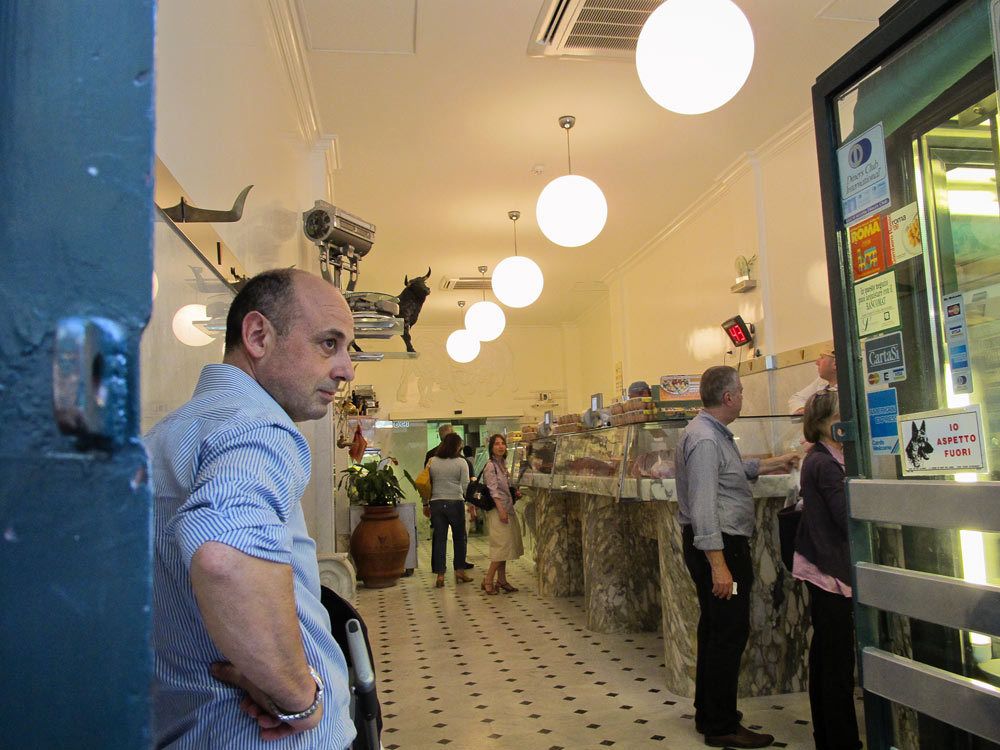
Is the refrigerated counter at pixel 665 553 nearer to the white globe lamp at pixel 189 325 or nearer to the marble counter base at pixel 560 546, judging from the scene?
the marble counter base at pixel 560 546

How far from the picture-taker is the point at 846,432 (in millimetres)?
2264

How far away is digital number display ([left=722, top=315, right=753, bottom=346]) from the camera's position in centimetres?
754

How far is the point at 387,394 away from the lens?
1449cm

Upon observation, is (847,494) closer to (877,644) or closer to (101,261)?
(877,644)

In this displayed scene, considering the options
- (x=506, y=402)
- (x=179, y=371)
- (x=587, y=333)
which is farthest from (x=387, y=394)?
(x=179, y=371)

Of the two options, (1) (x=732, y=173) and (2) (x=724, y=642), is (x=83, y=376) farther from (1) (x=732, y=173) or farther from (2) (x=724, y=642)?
(1) (x=732, y=173)

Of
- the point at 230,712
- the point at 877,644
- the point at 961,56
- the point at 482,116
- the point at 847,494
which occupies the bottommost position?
the point at 877,644

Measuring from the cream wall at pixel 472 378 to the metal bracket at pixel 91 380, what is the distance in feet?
45.9

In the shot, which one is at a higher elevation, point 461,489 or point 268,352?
point 268,352

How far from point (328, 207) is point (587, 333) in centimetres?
991

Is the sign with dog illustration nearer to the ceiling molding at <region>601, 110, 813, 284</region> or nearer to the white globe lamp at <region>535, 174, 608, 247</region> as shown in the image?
the white globe lamp at <region>535, 174, 608, 247</region>

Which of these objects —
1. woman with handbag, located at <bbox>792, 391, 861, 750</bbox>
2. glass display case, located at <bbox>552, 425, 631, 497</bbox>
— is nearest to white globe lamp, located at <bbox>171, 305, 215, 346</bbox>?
woman with handbag, located at <bbox>792, 391, 861, 750</bbox>

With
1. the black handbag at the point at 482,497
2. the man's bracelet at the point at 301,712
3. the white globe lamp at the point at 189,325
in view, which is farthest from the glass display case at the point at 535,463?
the man's bracelet at the point at 301,712

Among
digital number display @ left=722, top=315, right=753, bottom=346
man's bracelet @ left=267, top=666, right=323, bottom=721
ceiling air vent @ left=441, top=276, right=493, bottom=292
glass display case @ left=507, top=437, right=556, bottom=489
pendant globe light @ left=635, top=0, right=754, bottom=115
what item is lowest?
man's bracelet @ left=267, top=666, right=323, bottom=721
